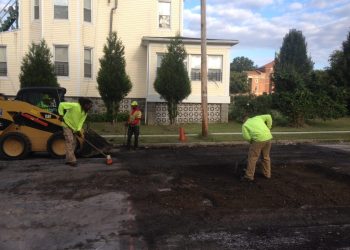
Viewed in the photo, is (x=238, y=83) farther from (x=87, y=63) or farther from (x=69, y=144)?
(x=69, y=144)

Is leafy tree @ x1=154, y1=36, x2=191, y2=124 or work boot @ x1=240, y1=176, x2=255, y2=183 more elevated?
leafy tree @ x1=154, y1=36, x2=191, y2=124

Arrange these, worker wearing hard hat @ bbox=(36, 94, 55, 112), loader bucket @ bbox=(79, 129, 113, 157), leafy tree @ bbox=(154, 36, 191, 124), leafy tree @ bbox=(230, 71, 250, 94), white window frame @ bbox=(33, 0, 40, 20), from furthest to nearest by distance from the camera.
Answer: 1. leafy tree @ bbox=(230, 71, 250, 94)
2. white window frame @ bbox=(33, 0, 40, 20)
3. leafy tree @ bbox=(154, 36, 191, 124)
4. worker wearing hard hat @ bbox=(36, 94, 55, 112)
5. loader bucket @ bbox=(79, 129, 113, 157)

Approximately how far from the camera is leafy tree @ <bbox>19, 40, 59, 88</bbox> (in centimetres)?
2266

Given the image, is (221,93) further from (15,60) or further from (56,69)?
(15,60)

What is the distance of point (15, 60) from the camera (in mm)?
26516

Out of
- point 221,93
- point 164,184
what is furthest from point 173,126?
point 164,184

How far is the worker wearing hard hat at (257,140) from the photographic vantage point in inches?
371

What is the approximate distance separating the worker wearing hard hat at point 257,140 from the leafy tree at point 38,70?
15.3 metres

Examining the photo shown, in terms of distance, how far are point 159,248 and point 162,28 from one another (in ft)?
80.2

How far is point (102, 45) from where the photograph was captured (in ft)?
89.6

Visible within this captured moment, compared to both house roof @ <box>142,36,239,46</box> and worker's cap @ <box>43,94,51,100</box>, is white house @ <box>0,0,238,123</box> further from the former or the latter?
worker's cap @ <box>43,94,51,100</box>

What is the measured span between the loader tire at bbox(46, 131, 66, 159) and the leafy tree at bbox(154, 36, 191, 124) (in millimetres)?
11682

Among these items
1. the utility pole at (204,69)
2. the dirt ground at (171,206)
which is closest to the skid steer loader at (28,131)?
the dirt ground at (171,206)

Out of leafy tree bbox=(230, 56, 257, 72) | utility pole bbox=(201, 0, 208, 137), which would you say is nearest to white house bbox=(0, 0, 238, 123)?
utility pole bbox=(201, 0, 208, 137)
